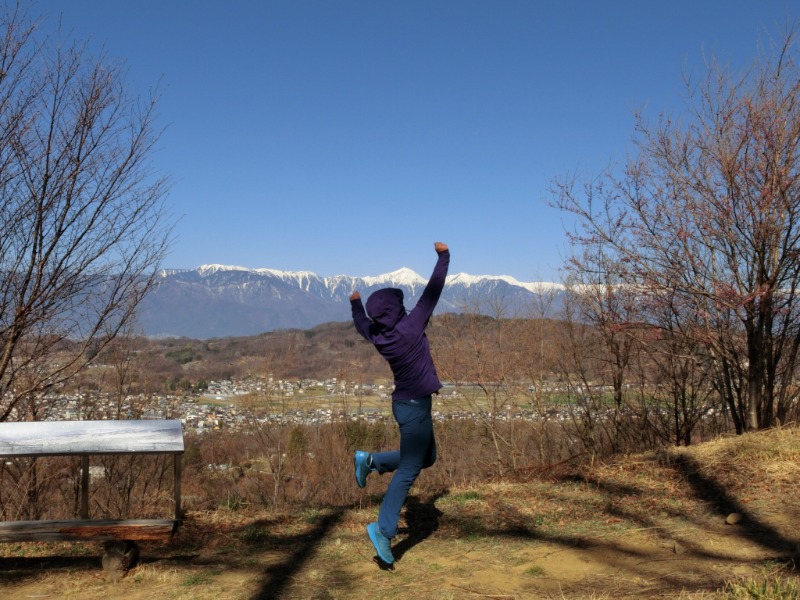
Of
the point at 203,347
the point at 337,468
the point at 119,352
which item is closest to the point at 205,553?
the point at 119,352

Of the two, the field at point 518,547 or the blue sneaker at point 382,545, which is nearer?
the field at point 518,547

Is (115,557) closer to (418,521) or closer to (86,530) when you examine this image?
(86,530)

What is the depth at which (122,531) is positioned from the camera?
13.0 feet

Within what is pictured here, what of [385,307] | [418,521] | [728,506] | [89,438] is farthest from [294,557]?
[728,506]

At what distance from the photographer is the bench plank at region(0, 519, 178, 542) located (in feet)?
12.8

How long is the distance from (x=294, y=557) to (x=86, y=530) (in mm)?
1411

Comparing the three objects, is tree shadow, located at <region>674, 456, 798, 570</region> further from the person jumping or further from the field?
the person jumping

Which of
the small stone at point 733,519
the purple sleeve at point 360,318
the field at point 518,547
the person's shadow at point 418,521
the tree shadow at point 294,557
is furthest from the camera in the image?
the small stone at point 733,519

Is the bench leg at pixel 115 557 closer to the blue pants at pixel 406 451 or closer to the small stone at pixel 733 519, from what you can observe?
the blue pants at pixel 406 451

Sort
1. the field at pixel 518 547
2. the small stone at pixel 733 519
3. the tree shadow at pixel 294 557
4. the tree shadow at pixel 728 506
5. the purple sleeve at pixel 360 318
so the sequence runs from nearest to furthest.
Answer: the field at pixel 518 547 → the tree shadow at pixel 294 557 → the purple sleeve at pixel 360 318 → the tree shadow at pixel 728 506 → the small stone at pixel 733 519

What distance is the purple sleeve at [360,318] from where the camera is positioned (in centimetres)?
425

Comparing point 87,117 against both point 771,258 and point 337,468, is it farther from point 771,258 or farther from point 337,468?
point 337,468

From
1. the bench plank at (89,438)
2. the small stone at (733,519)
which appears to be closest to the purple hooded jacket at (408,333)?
the bench plank at (89,438)

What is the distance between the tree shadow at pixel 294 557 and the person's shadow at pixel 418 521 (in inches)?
24.6
